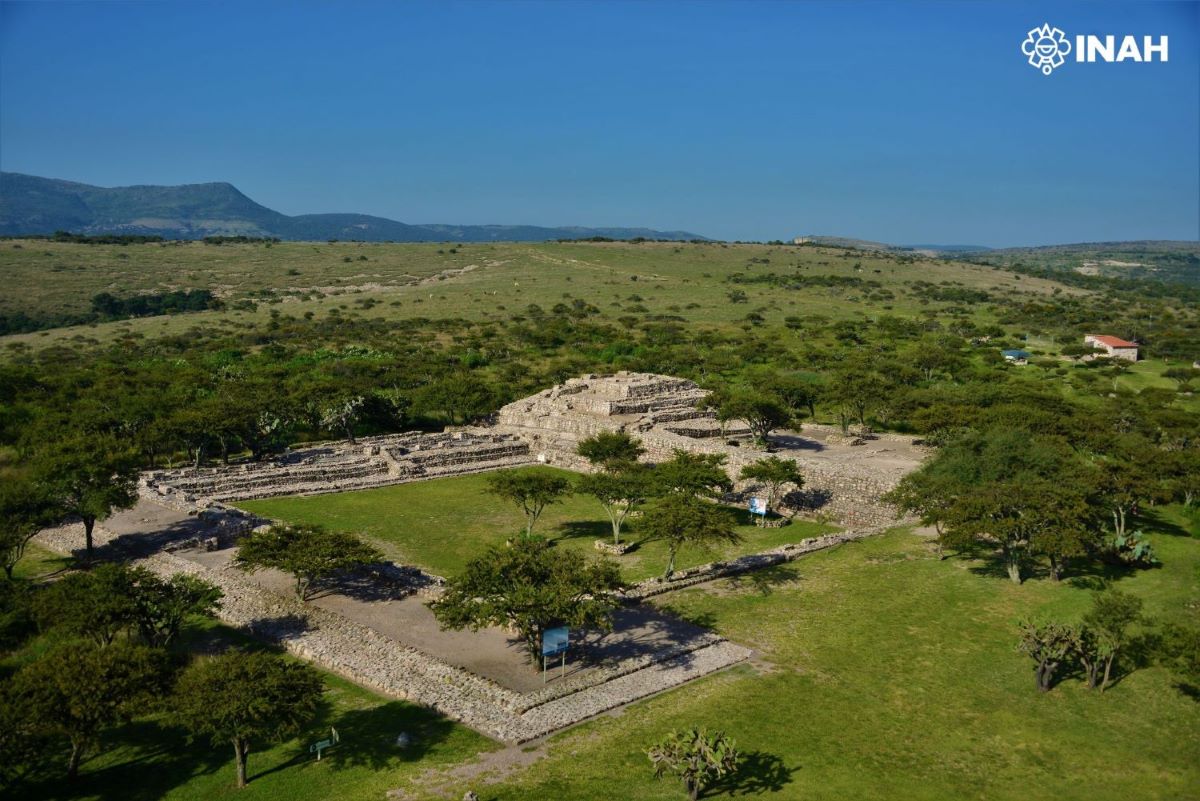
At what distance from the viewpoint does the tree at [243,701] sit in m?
18.2

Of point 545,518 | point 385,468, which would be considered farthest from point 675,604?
point 385,468

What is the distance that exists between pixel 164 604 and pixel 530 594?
10.9 metres

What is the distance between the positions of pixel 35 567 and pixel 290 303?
3721 inches

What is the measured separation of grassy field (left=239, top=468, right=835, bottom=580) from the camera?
33719 millimetres

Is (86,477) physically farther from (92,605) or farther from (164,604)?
(92,605)

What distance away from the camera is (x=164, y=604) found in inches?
964

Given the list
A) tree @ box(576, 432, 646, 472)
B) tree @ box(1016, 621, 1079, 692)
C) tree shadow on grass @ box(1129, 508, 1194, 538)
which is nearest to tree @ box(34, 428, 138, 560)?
tree @ box(576, 432, 646, 472)

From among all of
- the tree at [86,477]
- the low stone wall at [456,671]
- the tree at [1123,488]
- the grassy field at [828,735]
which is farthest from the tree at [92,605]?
the tree at [1123,488]

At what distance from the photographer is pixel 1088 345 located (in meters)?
Result: 84.6

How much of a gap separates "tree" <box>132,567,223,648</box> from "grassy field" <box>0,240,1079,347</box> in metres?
80.7

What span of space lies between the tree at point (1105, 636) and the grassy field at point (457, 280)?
86085 millimetres

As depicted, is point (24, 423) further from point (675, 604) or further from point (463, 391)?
point (675, 604)

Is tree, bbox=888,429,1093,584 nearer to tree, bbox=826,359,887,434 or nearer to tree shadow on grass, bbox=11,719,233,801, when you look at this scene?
tree, bbox=826,359,887,434

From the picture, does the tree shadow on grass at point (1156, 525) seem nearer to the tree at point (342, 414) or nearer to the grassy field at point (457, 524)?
the grassy field at point (457, 524)
